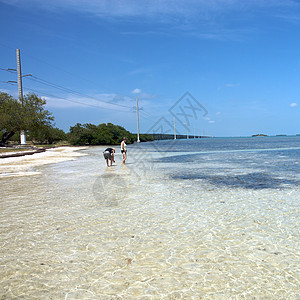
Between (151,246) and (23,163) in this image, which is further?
(23,163)

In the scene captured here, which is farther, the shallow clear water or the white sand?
the white sand

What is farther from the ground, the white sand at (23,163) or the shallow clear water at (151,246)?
the white sand at (23,163)

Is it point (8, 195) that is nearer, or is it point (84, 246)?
point (84, 246)

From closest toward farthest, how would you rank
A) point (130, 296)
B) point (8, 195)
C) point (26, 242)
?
point (130, 296) < point (26, 242) < point (8, 195)

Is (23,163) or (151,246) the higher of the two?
(23,163)

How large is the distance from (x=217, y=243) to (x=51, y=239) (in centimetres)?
334

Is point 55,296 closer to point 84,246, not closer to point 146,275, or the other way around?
point 146,275

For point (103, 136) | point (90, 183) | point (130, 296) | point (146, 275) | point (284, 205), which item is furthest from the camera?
point (103, 136)

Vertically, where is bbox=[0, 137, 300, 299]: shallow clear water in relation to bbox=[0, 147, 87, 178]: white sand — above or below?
below

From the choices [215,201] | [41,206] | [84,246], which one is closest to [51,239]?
[84,246]

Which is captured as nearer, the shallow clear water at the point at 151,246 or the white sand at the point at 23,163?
the shallow clear water at the point at 151,246

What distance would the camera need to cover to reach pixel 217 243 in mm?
5684

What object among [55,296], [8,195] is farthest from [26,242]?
[8,195]

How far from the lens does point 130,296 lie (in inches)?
153
